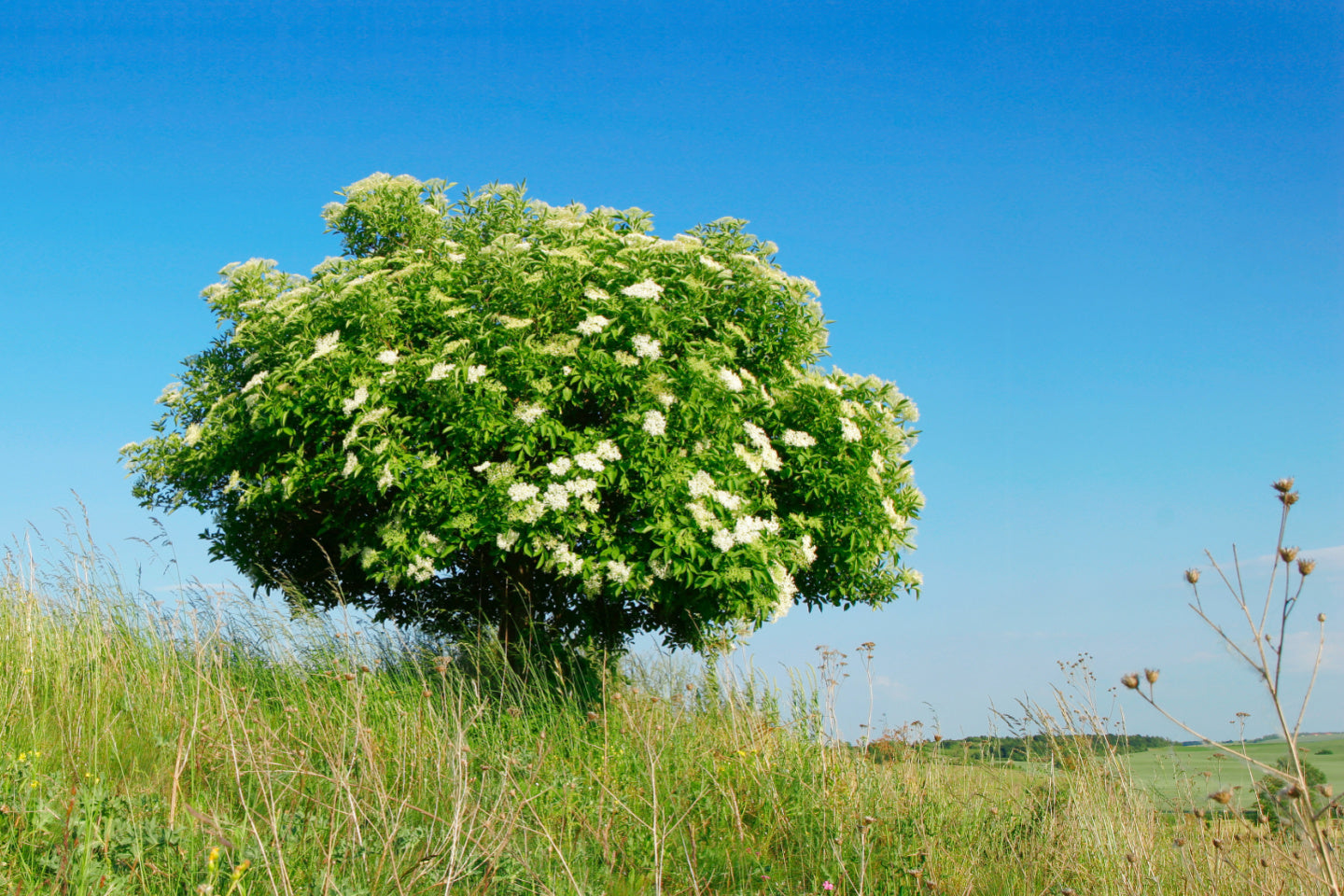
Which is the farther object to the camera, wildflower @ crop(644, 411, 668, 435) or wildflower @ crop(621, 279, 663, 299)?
wildflower @ crop(621, 279, 663, 299)

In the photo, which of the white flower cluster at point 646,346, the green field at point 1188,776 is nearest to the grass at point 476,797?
the green field at point 1188,776

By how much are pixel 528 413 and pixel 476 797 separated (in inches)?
134

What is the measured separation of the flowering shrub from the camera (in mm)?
7363

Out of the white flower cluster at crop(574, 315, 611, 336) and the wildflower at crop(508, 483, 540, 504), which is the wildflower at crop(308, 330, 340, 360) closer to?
the wildflower at crop(508, 483, 540, 504)

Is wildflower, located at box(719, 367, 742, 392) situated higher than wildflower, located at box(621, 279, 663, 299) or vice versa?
wildflower, located at box(621, 279, 663, 299)

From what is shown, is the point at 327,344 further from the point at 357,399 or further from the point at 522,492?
the point at 522,492

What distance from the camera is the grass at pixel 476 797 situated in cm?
364

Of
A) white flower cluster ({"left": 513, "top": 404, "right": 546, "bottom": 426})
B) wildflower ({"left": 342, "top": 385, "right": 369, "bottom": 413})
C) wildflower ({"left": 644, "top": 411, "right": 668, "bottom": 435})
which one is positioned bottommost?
wildflower ({"left": 644, "top": 411, "right": 668, "bottom": 435})

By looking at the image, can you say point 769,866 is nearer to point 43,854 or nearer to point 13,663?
point 43,854

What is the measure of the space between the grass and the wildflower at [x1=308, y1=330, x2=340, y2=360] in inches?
86.5

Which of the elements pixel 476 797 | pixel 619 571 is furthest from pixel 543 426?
pixel 476 797

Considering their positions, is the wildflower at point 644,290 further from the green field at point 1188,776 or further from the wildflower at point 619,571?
the green field at point 1188,776

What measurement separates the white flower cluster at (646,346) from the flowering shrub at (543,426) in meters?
0.02

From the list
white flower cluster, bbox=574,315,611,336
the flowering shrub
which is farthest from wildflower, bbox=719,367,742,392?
white flower cluster, bbox=574,315,611,336
